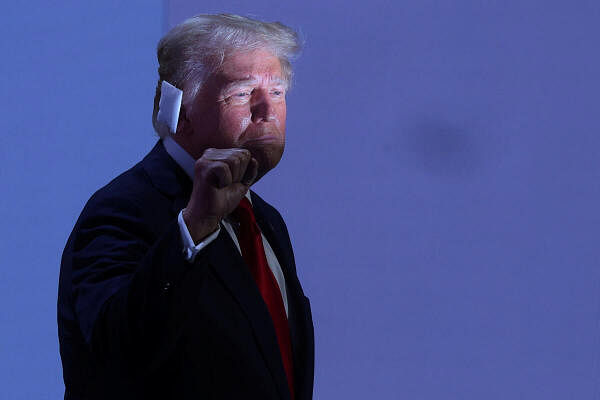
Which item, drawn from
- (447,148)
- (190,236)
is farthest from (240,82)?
(447,148)

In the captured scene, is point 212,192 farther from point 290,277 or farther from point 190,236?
point 290,277

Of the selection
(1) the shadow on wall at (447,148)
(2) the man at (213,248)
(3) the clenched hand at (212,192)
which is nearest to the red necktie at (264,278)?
(2) the man at (213,248)

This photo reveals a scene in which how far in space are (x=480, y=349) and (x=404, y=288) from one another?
22 centimetres

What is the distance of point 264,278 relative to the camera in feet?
3.47

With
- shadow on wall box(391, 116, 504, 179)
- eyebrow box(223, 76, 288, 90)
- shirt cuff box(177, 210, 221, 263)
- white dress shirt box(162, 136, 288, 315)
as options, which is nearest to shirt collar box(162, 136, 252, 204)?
white dress shirt box(162, 136, 288, 315)

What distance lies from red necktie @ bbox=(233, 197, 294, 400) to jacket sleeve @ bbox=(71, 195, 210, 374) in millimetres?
147

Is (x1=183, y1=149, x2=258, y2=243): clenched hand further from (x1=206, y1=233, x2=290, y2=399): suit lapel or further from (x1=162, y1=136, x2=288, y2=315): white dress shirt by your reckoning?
(x1=206, y1=233, x2=290, y2=399): suit lapel

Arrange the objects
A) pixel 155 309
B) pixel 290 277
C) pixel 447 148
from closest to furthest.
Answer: pixel 155 309 < pixel 290 277 < pixel 447 148

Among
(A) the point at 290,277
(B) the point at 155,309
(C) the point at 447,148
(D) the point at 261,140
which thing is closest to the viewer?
(B) the point at 155,309

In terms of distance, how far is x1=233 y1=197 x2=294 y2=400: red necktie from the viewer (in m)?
1.05

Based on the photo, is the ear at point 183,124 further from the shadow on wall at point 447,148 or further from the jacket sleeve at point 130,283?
the shadow on wall at point 447,148

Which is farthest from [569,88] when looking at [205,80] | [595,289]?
[205,80]

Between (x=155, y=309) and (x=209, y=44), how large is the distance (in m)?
0.33

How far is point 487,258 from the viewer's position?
1.88 metres
